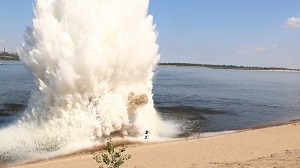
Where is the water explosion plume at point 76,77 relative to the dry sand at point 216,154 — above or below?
above

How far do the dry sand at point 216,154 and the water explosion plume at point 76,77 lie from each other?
2.04m

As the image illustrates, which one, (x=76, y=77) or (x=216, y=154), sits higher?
(x=76, y=77)

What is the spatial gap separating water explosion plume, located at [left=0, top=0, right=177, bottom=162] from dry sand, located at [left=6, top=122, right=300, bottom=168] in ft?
6.71

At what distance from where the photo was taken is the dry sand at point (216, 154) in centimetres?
1480

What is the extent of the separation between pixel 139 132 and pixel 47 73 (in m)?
6.47

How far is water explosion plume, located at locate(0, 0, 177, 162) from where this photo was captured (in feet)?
66.0

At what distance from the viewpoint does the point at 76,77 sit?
806 inches

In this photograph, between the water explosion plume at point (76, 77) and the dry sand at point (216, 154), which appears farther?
the water explosion plume at point (76, 77)

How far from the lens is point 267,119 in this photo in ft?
112

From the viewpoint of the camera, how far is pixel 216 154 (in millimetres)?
17328

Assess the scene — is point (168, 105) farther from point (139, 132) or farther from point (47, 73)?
point (47, 73)

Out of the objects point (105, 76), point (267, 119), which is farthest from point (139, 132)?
Answer: point (267, 119)

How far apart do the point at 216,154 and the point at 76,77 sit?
28.5 ft

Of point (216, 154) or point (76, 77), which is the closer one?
point (216, 154)
